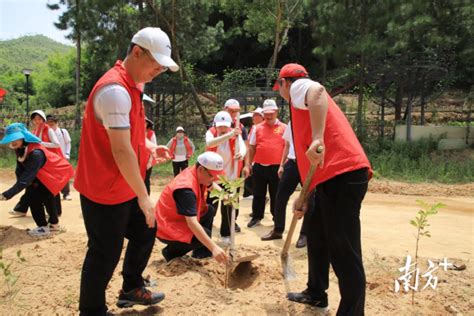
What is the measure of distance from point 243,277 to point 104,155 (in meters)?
2.24

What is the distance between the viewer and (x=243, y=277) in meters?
4.27

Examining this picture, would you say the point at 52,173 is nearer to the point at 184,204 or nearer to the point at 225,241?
the point at 225,241

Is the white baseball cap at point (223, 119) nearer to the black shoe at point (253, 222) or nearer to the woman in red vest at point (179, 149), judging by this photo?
the black shoe at point (253, 222)

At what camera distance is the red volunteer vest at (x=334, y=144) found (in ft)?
9.14

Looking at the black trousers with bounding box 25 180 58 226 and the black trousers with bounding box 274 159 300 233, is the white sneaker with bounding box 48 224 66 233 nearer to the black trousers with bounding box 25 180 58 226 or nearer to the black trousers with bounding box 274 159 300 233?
the black trousers with bounding box 25 180 58 226


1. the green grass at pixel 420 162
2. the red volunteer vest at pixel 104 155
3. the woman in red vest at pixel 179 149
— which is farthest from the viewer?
the green grass at pixel 420 162

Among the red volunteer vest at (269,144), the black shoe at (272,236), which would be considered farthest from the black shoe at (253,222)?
the red volunteer vest at (269,144)

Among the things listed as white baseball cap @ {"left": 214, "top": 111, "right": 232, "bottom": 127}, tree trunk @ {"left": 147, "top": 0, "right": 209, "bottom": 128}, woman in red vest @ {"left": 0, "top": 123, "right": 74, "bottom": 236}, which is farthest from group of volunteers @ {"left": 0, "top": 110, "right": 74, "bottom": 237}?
tree trunk @ {"left": 147, "top": 0, "right": 209, "bottom": 128}

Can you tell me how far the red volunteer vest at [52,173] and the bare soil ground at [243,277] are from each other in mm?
625

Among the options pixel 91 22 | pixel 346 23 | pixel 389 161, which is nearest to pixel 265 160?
pixel 389 161

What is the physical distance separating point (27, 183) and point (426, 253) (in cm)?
456

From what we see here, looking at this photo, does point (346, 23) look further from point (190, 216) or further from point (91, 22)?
point (190, 216)

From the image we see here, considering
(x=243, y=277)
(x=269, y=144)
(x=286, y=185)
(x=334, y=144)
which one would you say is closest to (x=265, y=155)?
(x=269, y=144)

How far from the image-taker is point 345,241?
9.15ft
